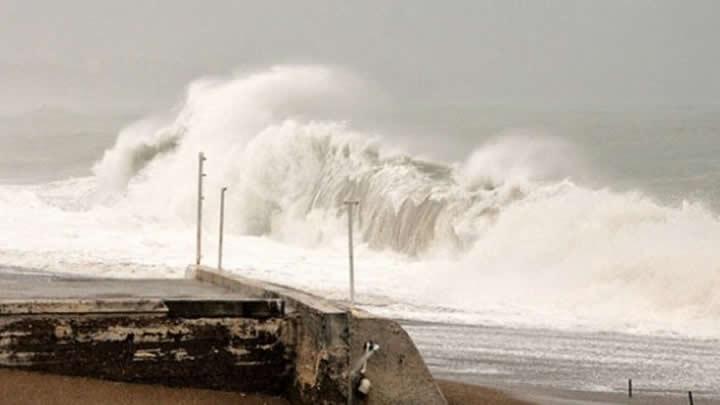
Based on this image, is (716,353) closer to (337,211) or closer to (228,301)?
(228,301)

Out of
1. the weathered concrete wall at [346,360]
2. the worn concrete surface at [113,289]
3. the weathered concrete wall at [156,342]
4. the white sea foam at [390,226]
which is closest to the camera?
the weathered concrete wall at [156,342]

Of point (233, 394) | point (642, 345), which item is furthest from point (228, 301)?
point (642, 345)

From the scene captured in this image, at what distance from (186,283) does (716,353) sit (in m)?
7.41

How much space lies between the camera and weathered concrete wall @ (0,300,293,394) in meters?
5.80

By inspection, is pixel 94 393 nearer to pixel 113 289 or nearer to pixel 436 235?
pixel 113 289

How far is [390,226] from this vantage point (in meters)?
28.3

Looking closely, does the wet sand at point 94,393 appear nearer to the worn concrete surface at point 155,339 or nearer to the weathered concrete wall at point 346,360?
the worn concrete surface at point 155,339

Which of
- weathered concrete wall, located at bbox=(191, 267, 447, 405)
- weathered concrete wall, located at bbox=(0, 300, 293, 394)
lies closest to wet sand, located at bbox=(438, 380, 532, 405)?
weathered concrete wall, located at bbox=(191, 267, 447, 405)

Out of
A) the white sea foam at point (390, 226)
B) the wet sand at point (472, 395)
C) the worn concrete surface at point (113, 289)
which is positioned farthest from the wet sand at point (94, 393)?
the white sea foam at point (390, 226)

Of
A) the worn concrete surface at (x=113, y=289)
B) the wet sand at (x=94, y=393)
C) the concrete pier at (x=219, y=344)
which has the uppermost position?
the worn concrete surface at (x=113, y=289)

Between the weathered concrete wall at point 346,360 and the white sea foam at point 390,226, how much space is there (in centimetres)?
965

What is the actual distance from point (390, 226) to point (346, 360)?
73.3 feet

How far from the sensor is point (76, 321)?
5875 mm

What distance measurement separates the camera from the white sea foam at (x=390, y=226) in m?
19.0
